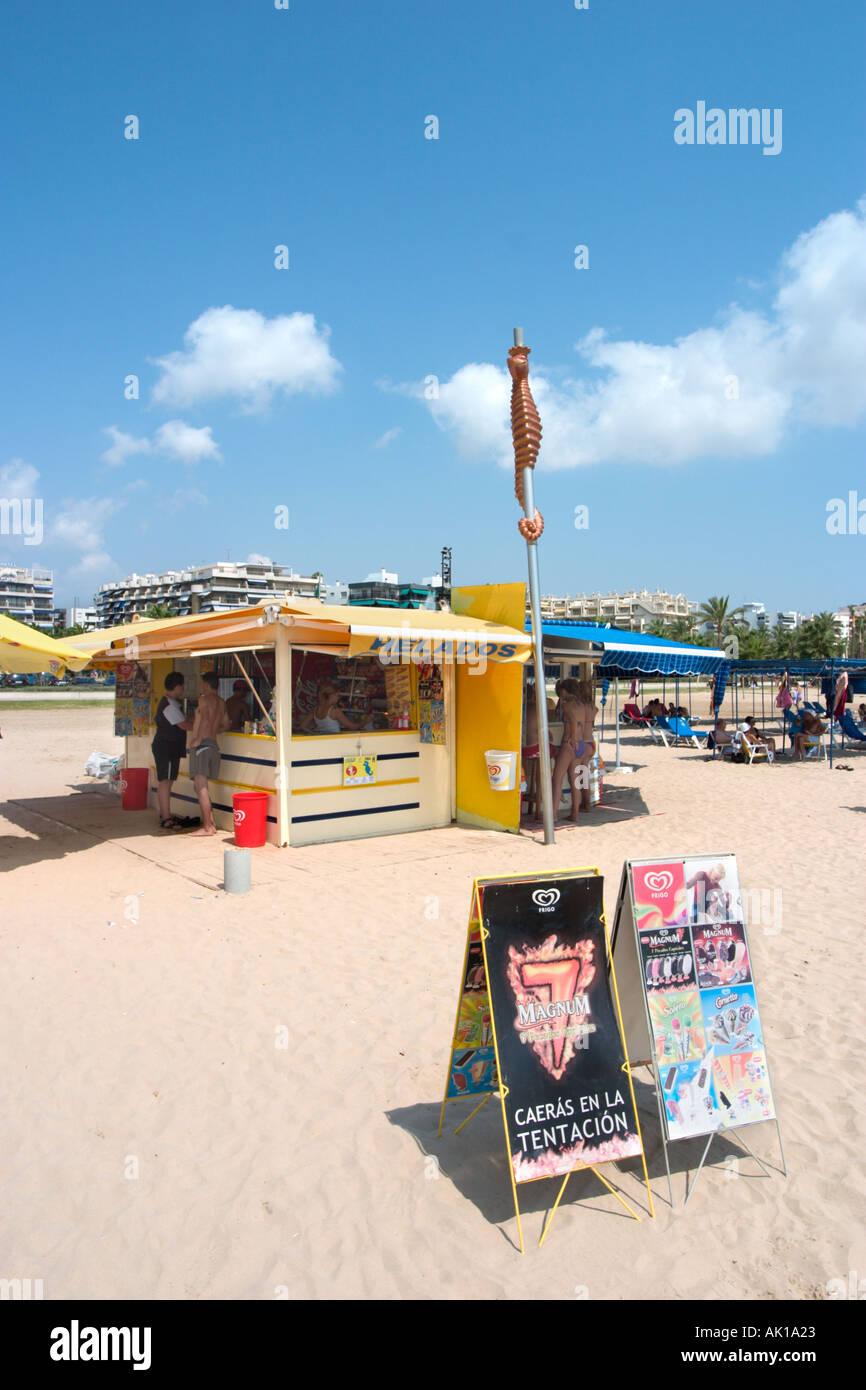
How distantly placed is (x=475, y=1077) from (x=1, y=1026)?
110 inches

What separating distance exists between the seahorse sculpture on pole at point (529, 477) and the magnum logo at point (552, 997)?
580cm

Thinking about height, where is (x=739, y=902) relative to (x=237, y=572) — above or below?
below

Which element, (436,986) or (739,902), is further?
(436,986)

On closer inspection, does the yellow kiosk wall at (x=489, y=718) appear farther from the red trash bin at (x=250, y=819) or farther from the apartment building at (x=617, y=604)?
the apartment building at (x=617, y=604)

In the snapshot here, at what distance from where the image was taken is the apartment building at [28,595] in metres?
134

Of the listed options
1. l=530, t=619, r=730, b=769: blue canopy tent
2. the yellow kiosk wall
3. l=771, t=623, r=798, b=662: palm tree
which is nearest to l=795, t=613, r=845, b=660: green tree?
l=771, t=623, r=798, b=662: palm tree

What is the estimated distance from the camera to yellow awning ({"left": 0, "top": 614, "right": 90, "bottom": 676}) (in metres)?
8.11

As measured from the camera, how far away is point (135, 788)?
39.7 ft

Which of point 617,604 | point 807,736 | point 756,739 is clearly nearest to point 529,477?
point 756,739

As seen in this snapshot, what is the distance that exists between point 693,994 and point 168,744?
8473mm

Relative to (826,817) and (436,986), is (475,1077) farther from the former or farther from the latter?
(826,817)

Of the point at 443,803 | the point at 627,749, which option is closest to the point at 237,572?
the point at 627,749

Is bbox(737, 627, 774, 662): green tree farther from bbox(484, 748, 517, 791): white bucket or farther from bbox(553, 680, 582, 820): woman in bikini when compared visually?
bbox(484, 748, 517, 791): white bucket

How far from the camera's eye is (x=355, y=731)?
9.88m
